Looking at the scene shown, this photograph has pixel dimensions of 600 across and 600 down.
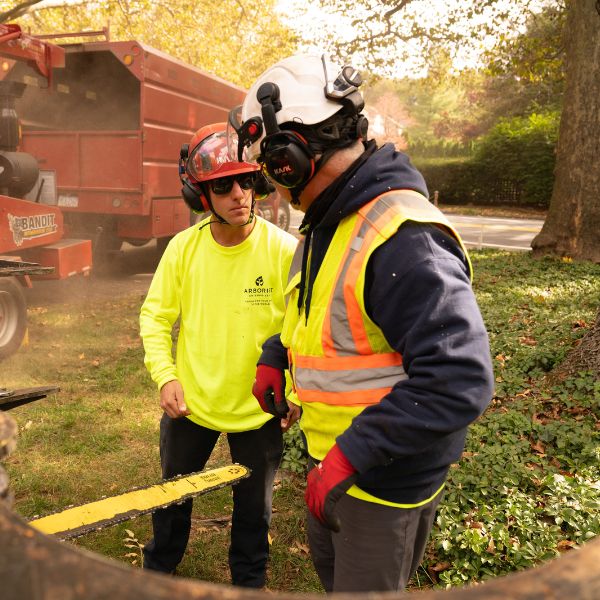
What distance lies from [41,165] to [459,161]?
24.8 meters

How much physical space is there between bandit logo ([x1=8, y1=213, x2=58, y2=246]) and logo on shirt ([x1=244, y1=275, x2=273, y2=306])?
463 cm

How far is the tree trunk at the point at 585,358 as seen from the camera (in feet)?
15.2

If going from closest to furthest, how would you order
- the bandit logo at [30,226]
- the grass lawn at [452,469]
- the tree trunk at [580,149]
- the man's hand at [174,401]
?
1. the man's hand at [174,401]
2. the grass lawn at [452,469]
3. the bandit logo at [30,226]
4. the tree trunk at [580,149]

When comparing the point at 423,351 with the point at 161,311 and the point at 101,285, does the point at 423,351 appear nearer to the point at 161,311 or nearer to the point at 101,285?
the point at 161,311

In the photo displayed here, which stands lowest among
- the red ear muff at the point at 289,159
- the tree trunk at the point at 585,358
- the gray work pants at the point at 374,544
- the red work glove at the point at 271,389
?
the tree trunk at the point at 585,358

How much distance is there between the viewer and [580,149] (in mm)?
10711

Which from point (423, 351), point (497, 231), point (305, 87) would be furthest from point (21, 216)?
point (497, 231)

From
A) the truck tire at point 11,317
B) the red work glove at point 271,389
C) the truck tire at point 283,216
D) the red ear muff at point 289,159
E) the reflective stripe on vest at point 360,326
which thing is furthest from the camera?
the truck tire at point 283,216

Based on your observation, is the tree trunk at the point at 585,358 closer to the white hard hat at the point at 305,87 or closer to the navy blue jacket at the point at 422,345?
the navy blue jacket at the point at 422,345

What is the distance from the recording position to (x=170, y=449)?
275 centimetres

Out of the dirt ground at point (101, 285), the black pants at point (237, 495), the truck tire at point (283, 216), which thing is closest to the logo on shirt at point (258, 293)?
the black pants at point (237, 495)

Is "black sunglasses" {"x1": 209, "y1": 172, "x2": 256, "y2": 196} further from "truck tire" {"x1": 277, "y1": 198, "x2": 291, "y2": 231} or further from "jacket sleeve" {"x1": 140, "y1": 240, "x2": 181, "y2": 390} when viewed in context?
"truck tire" {"x1": 277, "y1": 198, "x2": 291, "y2": 231}

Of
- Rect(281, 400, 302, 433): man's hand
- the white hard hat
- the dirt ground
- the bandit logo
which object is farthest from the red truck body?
the white hard hat

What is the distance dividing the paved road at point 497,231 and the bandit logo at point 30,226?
6654 mm
